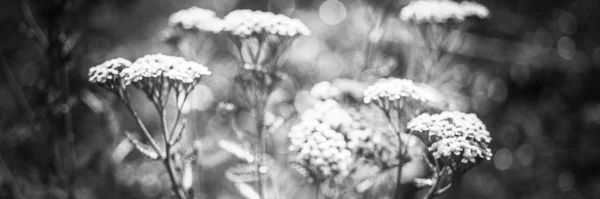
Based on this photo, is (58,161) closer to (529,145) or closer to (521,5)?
(529,145)

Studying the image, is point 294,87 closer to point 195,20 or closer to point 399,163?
point 195,20

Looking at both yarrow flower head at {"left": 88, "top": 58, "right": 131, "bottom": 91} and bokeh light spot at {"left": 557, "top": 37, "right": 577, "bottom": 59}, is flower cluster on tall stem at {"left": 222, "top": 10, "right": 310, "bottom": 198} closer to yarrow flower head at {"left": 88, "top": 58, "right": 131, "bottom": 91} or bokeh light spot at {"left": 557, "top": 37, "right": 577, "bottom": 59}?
yarrow flower head at {"left": 88, "top": 58, "right": 131, "bottom": 91}

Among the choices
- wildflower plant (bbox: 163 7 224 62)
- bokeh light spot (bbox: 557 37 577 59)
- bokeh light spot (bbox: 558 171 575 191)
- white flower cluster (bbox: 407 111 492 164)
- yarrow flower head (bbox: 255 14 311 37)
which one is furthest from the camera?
bokeh light spot (bbox: 557 37 577 59)

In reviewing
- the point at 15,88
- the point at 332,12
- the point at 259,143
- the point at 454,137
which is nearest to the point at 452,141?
the point at 454,137

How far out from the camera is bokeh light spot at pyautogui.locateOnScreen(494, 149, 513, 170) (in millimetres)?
1198

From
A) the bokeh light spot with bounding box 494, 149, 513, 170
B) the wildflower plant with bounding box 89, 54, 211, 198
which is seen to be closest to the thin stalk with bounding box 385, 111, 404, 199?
the wildflower plant with bounding box 89, 54, 211, 198

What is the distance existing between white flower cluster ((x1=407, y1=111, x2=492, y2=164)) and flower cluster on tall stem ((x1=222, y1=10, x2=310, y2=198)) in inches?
7.7

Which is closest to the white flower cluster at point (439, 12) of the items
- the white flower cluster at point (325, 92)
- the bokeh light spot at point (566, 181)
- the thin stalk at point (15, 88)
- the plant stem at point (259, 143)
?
the white flower cluster at point (325, 92)

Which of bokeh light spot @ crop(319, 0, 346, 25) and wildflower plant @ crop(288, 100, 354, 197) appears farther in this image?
bokeh light spot @ crop(319, 0, 346, 25)

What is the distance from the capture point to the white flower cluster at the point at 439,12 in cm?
66

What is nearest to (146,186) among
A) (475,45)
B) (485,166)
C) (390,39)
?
(390,39)

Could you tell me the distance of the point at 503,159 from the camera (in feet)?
4.00

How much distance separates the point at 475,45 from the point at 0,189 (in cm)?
140

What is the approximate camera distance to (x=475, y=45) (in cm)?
145
